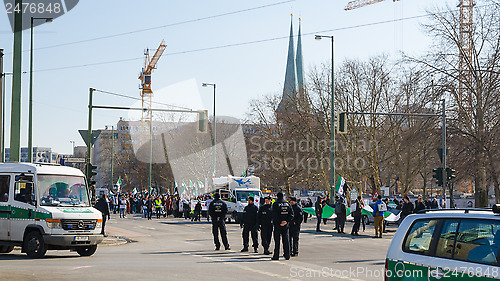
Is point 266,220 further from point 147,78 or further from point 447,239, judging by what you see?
point 147,78

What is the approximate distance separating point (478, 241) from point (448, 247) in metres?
0.36

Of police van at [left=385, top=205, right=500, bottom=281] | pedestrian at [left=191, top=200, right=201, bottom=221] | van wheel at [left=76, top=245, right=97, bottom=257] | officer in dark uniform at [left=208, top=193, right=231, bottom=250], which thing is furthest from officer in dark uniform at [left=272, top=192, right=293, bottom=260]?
pedestrian at [left=191, top=200, right=201, bottom=221]

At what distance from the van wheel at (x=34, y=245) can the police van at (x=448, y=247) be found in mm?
10739

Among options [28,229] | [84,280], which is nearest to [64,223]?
[28,229]

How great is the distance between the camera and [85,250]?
1741 centimetres

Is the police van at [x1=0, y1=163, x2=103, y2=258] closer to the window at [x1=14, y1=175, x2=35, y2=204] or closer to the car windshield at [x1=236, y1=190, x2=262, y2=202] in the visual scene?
the window at [x1=14, y1=175, x2=35, y2=204]

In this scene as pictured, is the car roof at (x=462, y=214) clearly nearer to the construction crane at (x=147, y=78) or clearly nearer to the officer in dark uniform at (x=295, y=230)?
the officer in dark uniform at (x=295, y=230)

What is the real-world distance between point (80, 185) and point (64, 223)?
1.71m

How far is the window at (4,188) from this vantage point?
54.7 feet

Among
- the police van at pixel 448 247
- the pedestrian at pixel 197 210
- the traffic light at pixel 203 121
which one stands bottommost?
the pedestrian at pixel 197 210

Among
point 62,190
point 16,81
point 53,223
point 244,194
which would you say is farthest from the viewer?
point 244,194

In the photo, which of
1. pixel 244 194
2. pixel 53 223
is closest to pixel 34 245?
pixel 53 223

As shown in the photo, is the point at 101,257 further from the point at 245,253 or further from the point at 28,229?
the point at 245,253

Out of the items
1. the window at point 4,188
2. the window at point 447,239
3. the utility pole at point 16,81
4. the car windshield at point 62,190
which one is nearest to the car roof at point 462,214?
the window at point 447,239
